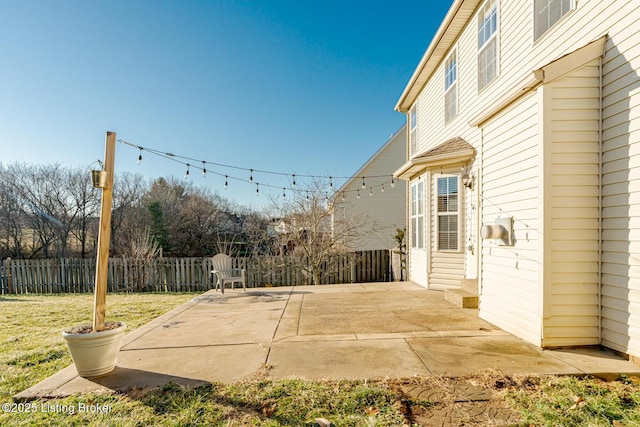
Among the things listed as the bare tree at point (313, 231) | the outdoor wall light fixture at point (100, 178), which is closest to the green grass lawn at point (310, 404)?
the outdoor wall light fixture at point (100, 178)

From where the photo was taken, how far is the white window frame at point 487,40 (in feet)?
18.5

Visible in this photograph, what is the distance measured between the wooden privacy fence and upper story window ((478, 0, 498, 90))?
7.13 metres

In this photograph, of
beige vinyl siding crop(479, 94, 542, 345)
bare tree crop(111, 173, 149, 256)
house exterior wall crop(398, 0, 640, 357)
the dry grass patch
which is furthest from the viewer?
bare tree crop(111, 173, 149, 256)

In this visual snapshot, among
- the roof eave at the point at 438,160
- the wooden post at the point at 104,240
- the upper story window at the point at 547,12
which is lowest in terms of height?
the wooden post at the point at 104,240

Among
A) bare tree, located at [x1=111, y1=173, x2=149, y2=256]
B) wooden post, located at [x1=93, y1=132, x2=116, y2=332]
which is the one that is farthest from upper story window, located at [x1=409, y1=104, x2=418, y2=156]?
bare tree, located at [x1=111, y1=173, x2=149, y2=256]

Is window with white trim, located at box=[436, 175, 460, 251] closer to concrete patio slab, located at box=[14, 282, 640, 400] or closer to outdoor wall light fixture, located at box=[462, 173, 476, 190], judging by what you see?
outdoor wall light fixture, located at box=[462, 173, 476, 190]

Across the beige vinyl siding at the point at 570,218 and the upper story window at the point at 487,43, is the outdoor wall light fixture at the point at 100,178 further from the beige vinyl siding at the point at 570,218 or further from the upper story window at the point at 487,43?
the upper story window at the point at 487,43

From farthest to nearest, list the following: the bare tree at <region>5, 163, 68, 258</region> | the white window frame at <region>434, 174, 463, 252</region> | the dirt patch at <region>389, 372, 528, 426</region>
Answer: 1. the bare tree at <region>5, 163, 68, 258</region>
2. the white window frame at <region>434, 174, 463, 252</region>
3. the dirt patch at <region>389, 372, 528, 426</region>

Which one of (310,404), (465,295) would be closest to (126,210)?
(465,295)

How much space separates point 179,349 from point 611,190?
4913mm

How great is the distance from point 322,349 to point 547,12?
5.42 meters

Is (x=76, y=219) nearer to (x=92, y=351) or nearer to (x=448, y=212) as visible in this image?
(x=92, y=351)

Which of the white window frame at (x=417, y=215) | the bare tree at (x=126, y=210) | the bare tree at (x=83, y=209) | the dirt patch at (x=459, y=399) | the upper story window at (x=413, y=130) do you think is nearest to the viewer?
the dirt patch at (x=459, y=399)

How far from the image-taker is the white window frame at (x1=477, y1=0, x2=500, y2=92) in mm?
5629
